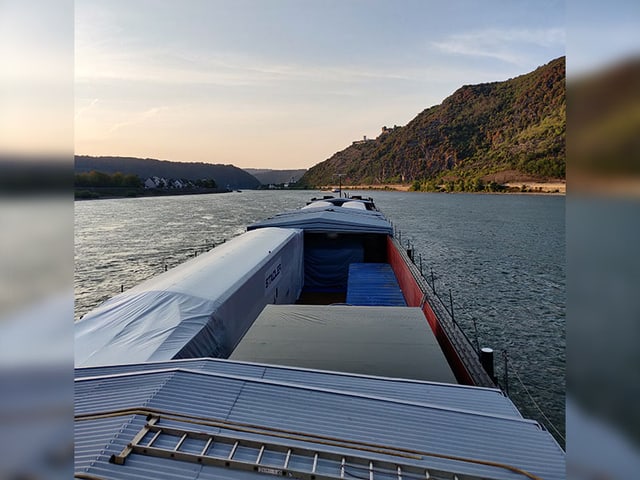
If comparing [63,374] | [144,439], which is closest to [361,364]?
[144,439]

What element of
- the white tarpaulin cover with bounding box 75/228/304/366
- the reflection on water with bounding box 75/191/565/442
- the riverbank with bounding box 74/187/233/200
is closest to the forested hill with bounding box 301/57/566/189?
the reflection on water with bounding box 75/191/565/442

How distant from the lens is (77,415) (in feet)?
12.6

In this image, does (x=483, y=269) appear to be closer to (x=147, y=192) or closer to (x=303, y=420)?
(x=303, y=420)

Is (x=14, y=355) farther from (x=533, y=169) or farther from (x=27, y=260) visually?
(x=533, y=169)

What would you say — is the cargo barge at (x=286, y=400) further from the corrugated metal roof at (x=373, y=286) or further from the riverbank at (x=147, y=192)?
the riverbank at (x=147, y=192)

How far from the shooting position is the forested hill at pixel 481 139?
112750mm

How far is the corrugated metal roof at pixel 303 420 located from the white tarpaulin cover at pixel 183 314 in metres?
2.13

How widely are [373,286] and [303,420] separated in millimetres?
11081

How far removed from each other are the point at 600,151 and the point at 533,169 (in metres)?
120

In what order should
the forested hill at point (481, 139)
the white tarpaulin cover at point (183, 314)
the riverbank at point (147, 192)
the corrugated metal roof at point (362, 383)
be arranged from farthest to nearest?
the forested hill at point (481, 139) < the riverbank at point (147, 192) < the white tarpaulin cover at point (183, 314) < the corrugated metal roof at point (362, 383)

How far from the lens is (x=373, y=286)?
14.8m

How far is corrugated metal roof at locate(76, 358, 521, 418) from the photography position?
183 inches

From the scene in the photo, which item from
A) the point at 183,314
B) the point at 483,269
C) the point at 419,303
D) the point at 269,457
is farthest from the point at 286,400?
the point at 483,269

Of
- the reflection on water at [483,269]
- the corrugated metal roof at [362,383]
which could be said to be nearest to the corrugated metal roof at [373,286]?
the reflection on water at [483,269]
